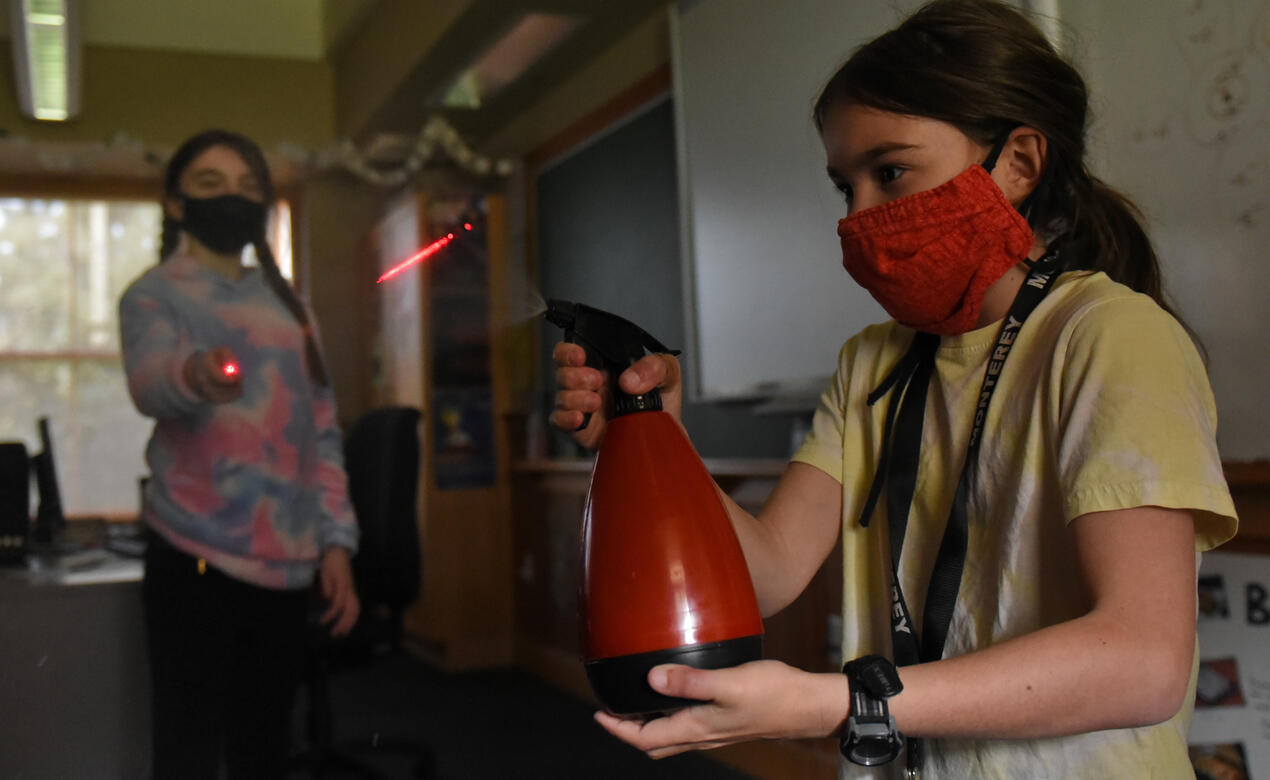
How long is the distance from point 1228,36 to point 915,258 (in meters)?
0.66

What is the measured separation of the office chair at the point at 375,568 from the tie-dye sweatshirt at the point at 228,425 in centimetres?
71

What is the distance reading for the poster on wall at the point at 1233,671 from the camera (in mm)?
932

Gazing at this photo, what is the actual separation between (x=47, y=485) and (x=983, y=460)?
1525 millimetres

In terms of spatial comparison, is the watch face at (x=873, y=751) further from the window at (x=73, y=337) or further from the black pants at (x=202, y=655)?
the window at (x=73, y=337)

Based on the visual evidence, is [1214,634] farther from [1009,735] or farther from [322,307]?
[322,307]

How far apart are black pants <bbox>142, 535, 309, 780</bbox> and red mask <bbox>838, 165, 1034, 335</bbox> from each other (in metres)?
0.71

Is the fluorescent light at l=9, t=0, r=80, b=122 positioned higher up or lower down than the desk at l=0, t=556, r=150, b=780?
higher up

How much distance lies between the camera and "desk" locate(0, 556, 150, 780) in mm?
958

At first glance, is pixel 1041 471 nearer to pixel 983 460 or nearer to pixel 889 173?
pixel 983 460

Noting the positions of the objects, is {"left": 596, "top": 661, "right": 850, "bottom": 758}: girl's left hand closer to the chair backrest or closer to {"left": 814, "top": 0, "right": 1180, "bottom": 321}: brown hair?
{"left": 814, "top": 0, "right": 1180, "bottom": 321}: brown hair

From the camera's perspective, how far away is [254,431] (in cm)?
95

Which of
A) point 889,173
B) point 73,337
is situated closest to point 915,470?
point 889,173

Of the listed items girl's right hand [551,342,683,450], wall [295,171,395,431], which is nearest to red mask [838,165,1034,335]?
girl's right hand [551,342,683,450]

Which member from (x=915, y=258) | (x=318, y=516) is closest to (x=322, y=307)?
(x=318, y=516)
